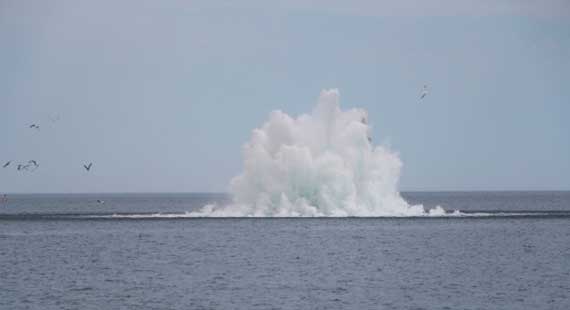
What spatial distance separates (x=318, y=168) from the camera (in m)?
135

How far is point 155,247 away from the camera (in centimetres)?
9550

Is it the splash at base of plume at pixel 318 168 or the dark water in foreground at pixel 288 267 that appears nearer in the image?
the dark water in foreground at pixel 288 267

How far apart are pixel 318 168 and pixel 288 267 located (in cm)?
5967

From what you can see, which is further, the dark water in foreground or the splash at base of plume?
the splash at base of plume

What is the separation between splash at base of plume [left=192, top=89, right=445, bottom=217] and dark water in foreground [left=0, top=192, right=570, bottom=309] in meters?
9.59

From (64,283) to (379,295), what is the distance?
22406 millimetres

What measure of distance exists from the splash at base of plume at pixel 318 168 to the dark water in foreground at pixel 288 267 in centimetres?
959

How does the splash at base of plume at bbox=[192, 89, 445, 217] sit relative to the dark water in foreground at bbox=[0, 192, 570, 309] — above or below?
above

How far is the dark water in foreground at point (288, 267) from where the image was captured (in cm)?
5659

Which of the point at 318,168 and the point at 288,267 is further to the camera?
the point at 318,168

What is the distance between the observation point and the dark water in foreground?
56594 mm

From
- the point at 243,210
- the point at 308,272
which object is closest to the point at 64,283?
the point at 308,272

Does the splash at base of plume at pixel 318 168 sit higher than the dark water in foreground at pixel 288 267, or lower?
higher

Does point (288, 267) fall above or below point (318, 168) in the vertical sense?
below
